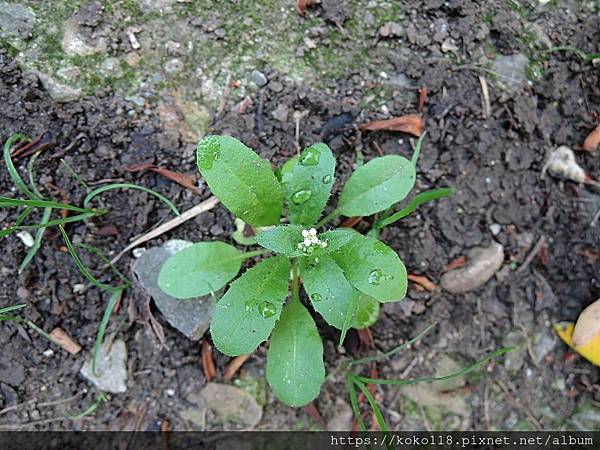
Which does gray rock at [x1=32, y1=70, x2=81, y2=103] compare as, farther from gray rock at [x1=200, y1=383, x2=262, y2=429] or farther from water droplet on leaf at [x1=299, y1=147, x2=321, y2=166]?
gray rock at [x1=200, y1=383, x2=262, y2=429]

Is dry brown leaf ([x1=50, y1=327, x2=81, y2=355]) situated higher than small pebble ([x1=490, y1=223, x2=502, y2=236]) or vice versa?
small pebble ([x1=490, y1=223, x2=502, y2=236])

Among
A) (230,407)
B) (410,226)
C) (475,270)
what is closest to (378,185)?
(410,226)

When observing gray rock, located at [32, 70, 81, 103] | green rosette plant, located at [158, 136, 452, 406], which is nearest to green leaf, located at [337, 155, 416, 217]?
green rosette plant, located at [158, 136, 452, 406]

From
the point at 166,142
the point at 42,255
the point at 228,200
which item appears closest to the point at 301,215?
the point at 228,200

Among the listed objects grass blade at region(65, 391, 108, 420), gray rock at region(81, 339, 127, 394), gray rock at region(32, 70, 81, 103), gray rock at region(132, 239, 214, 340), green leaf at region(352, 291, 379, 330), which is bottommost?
grass blade at region(65, 391, 108, 420)

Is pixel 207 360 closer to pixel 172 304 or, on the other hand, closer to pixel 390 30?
pixel 172 304

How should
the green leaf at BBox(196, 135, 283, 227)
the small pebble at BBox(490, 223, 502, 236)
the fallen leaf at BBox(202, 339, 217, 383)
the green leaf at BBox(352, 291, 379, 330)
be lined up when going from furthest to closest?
the small pebble at BBox(490, 223, 502, 236) < the fallen leaf at BBox(202, 339, 217, 383) < the green leaf at BBox(352, 291, 379, 330) < the green leaf at BBox(196, 135, 283, 227)

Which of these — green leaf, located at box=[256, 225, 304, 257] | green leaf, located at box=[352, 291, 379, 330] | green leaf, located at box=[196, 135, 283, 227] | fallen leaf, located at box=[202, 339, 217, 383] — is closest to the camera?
green leaf, located at box=[256, 225, 304, 257]

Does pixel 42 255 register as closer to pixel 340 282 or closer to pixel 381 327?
pixel 340 282
